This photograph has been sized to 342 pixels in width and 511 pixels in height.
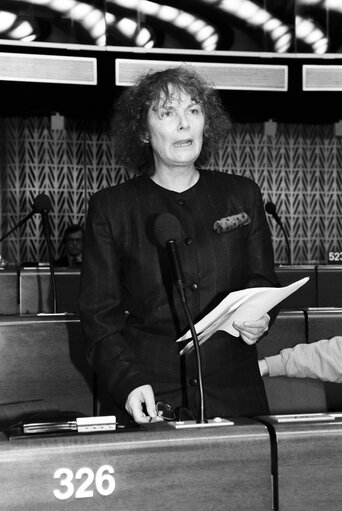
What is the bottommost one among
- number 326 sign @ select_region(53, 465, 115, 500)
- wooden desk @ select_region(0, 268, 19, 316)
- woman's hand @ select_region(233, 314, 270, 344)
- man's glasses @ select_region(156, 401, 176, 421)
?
number 326 sign @ select_region(53, 465, 115, 500)

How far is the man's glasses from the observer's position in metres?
1.87

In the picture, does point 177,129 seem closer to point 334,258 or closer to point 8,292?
point 8,292

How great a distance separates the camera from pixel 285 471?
137 cm

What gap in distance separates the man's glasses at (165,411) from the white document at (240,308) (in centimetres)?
14

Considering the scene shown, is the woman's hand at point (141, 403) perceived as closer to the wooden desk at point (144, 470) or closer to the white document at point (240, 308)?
the white document at point (240, 308)

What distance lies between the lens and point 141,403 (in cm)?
191

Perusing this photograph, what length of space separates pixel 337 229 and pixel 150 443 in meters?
10.6

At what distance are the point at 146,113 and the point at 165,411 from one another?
76 centimetres

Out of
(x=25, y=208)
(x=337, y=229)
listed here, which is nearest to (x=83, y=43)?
(x=25, y=208)

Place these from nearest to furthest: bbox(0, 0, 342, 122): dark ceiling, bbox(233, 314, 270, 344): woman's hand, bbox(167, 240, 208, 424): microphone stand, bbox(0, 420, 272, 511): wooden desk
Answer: bbox(0, 420, 272, 511): wooden desk → bbox(167, 240, 208, 424): microphone stand → bbox(233, 314, 270, 344): woman's hand → bbox(0, 0, 342, 122): dark ceiling

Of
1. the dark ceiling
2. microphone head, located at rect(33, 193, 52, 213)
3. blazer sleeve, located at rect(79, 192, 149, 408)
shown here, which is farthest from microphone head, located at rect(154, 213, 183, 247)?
the dark ceiling

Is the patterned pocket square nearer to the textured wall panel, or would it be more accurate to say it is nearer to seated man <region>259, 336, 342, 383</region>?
seated man <region>259, 336, 342, 383</region>

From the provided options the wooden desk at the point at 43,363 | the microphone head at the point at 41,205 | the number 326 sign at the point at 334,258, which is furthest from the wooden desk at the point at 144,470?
the number 326 sign at the point at 334,258

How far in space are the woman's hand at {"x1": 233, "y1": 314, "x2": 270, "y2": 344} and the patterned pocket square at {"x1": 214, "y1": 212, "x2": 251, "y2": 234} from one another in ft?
0.78
